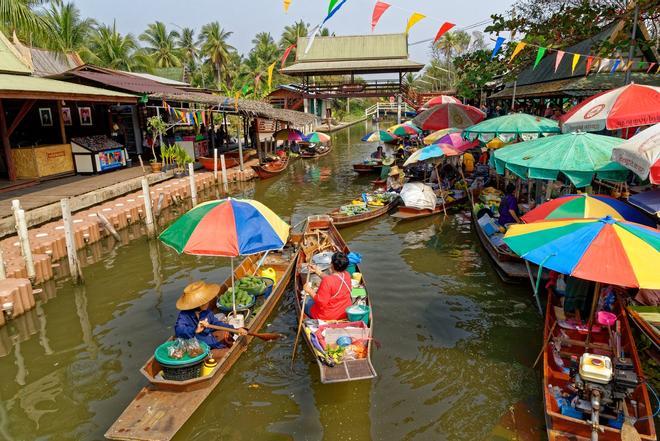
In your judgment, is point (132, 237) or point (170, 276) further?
point (132, 237)

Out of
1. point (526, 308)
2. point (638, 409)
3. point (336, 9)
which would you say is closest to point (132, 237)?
point (336, 9)

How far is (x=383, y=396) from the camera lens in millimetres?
7211

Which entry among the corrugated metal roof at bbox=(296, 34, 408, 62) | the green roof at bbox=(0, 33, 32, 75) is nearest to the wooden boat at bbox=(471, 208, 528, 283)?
the green roof at bbox=(0, 33, 32, 75)

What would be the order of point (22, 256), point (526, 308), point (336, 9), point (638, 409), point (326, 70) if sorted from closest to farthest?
point (638, 409), point (526, 308), point (22, 256), point (336, 9), point (326, 70)

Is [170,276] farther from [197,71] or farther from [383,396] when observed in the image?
[197,71]

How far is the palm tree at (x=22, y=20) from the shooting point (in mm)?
16781

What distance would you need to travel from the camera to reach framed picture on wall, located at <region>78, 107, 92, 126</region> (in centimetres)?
2257

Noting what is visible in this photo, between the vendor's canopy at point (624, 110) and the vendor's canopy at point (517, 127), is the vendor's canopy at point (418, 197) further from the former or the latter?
the vendor's canopy at point (624, 110)

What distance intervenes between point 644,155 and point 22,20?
21.1 metres

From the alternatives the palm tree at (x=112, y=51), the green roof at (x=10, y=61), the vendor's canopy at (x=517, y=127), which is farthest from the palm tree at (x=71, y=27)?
the vendor's canopy at (x=517, y=127)

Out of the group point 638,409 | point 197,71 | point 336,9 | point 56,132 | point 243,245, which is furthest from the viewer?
point 197,71

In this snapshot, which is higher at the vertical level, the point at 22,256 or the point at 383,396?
the point at 22,256

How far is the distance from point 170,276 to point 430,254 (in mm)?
7585

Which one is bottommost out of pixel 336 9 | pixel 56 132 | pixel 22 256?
pixel 22 256
